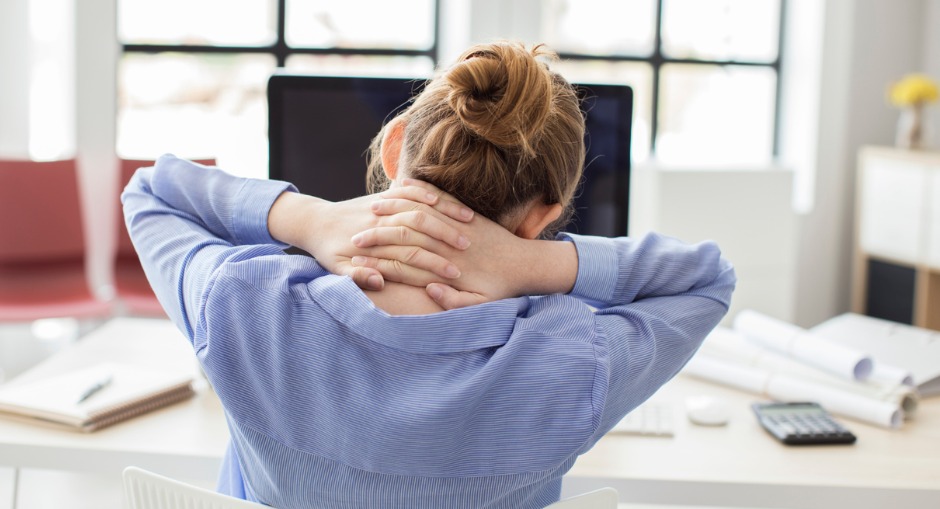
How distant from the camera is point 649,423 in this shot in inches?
60.0

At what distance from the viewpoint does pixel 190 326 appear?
1.06 m

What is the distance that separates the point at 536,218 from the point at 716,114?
4.32 meters

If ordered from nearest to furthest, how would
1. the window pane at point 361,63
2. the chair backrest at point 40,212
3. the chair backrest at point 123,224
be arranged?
1. the chair backrest at point 40,212
2. the chair backrest at point 123,224
3. the window pane at point 361,63

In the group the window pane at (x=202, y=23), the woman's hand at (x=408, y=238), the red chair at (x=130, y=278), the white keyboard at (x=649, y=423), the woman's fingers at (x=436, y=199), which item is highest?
the window pane at (x=202, y=23)

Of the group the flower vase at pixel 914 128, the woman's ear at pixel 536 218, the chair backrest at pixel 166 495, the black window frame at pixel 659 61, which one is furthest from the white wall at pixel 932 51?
the chair backrest at pixel 166 495

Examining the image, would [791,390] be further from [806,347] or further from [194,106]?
[194,106]

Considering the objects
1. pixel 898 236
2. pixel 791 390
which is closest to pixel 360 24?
pixel 898 236

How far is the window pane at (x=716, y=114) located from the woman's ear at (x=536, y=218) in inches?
161

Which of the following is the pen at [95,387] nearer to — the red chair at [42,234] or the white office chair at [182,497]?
the white office chair at [182,497]

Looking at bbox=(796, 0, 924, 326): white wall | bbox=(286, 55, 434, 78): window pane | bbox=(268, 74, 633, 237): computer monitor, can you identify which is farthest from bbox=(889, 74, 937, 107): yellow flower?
bbox=(268, 74, 633, 237): computer monitor

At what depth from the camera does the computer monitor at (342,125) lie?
1.72m

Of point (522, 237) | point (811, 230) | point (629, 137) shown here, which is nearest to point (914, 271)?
point (811, 230)

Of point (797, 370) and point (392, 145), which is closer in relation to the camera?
point (392, 145)

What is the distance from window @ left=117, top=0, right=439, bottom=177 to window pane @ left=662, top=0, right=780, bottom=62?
1250 millimetres
